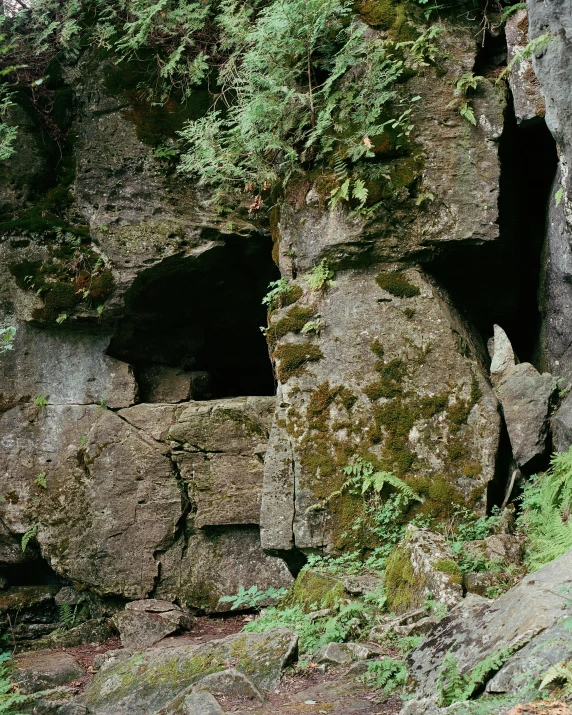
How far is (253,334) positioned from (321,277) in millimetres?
3847

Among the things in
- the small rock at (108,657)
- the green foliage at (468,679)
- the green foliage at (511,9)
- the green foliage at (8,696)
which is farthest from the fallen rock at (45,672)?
the green foliage at (511,9)

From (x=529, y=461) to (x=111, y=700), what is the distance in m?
4.63

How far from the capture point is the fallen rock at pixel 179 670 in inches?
220

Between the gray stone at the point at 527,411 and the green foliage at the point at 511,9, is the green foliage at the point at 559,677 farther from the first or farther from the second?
the green foliage at the point at 511,9

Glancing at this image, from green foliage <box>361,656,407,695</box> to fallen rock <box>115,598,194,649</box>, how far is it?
449 centimetres

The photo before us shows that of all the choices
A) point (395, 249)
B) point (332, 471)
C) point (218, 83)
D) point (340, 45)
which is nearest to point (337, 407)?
point (332, 471)

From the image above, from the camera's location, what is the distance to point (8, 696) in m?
7.42

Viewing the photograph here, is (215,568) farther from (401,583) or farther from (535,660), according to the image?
(535,660)

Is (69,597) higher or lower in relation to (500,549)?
lower

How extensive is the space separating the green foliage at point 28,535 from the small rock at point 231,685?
5514 millimetres

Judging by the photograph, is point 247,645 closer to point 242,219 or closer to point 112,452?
point 112,452

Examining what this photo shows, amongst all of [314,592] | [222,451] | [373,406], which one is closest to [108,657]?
[222,451]

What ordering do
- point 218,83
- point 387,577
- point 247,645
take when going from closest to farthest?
1. point 247,645
2. point 387,577
3. point 218,83

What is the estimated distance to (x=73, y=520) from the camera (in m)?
10.0
